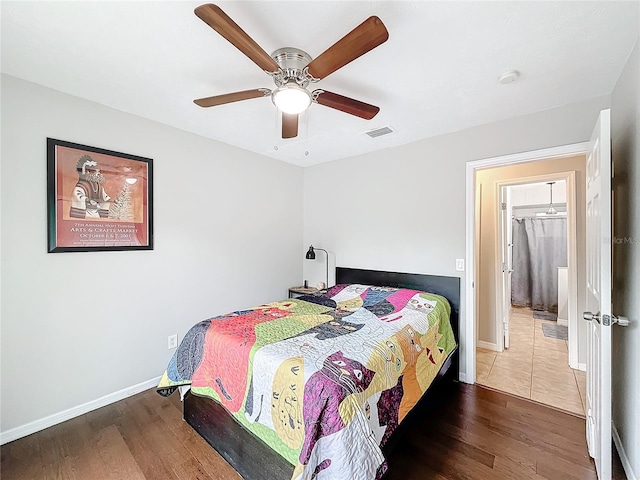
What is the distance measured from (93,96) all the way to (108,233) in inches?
41.4

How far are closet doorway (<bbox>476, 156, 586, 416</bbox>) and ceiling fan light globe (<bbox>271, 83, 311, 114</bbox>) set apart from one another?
2599 mm

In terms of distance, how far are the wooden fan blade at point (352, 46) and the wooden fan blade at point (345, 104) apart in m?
0.17

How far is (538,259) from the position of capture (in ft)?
17.9

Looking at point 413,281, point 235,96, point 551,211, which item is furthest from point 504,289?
point 235,96

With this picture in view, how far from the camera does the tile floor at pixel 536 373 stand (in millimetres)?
2430

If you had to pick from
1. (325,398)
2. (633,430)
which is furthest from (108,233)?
(633,430)

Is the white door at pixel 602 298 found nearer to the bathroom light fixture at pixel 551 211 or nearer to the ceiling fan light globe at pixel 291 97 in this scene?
the ceiling fan light globe at pixel 291 97

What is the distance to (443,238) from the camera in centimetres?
288

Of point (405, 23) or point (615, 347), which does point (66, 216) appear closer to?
point (405, 23)

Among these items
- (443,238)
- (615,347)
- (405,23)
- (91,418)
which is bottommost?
(91,418)

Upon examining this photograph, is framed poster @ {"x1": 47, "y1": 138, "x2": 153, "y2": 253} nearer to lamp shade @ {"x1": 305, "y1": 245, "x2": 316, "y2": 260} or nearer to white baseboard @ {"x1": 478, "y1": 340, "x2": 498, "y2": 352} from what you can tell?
lamp shade @ {"x1": 305, "y1": 245, "x2": 316, "y2": 260}

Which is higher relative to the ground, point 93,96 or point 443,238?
point 93,96

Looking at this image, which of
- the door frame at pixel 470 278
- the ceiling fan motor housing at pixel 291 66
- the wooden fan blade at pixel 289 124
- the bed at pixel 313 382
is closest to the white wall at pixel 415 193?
the door frame at pixel 470 278

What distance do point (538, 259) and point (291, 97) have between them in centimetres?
597
